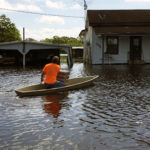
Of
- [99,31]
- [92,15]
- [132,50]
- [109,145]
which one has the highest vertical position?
[92,15]

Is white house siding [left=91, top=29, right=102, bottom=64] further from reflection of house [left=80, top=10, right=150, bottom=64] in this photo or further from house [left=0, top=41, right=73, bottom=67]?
house [left=0, top=41, right=73, bottom=67]

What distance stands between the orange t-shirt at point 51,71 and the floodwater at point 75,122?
860mm

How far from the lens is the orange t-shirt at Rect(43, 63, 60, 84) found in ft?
36.8

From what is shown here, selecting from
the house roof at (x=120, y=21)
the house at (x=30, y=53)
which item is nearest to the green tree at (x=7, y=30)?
the house at (x=30, y=53)

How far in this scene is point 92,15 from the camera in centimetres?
3203

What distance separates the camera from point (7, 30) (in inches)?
2842

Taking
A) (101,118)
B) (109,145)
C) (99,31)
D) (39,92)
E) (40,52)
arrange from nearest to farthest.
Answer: (109,145), (101,118), (39,92), (99,31), (40,52)

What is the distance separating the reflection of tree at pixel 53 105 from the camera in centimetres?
787

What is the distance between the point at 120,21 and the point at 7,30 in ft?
157

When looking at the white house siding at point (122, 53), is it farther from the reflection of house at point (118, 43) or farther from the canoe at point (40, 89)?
the canoe at point (40, 89)

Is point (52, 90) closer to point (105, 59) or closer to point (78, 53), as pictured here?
point (105, 59)

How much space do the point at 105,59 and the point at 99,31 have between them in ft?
11.4

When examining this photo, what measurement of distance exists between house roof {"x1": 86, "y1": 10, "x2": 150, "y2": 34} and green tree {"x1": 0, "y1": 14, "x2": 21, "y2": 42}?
142 ft

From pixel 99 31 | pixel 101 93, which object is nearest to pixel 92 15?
pixel 99 31
